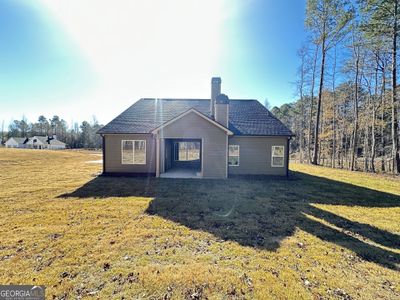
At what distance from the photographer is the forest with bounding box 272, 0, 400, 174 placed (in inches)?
541

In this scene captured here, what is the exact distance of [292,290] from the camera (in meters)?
3.10

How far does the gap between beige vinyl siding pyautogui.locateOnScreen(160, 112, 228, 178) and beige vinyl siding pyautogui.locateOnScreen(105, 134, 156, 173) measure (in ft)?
4.00

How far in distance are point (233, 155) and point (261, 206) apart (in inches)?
214

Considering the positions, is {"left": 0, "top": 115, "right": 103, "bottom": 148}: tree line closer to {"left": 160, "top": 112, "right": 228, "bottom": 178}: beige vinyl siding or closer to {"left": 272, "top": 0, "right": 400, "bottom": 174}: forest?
{"left": 160, "top": 112, "right": 228, "bottom": 178}: beige vinyl siding

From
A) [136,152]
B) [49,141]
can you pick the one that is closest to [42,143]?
[49,141]

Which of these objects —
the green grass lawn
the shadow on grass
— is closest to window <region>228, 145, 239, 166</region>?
the shadow on grass

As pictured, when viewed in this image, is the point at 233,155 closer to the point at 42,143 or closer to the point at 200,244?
the point at 200,244

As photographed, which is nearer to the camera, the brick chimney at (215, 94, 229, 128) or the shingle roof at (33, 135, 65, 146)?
the brick chimney at (215, 94, 229, 128)

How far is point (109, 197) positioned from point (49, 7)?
826 centimetres

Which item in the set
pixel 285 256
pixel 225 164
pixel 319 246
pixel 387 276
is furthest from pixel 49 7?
pixel 387 276

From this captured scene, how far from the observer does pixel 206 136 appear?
1148 centimetres

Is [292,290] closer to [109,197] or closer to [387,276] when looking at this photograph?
[387,276]

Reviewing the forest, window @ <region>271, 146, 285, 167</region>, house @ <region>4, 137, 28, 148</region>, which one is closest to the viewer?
window @ <region>271, 146, 285, 167</region>

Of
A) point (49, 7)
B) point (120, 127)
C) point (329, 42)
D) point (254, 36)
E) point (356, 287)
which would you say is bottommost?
point (356, 287)
